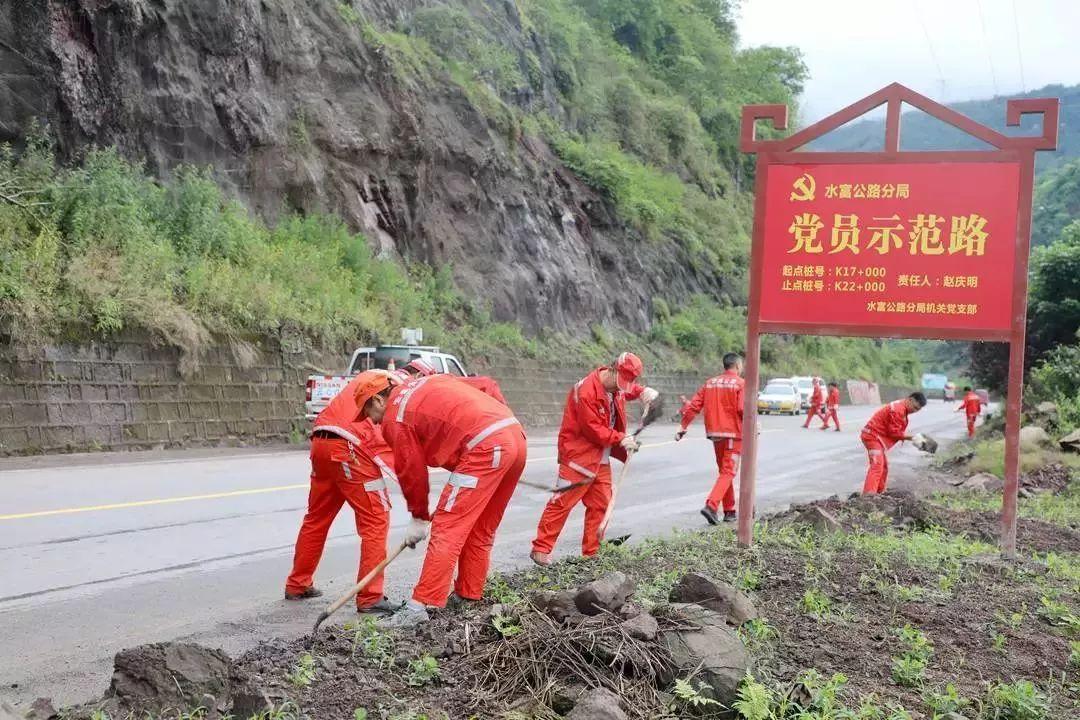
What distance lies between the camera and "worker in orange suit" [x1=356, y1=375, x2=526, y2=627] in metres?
5.78

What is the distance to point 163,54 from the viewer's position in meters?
23.5

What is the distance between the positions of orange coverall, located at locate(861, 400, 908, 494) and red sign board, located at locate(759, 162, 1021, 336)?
5.41 metres

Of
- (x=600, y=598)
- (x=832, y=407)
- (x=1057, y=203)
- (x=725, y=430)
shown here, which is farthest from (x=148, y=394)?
(x=1057, y=203)

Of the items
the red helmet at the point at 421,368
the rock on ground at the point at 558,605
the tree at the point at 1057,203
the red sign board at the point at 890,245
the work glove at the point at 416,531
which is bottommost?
the rock on ground at the point at 558,605

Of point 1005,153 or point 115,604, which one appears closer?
point 115,604

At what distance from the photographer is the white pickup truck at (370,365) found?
18.0 metres

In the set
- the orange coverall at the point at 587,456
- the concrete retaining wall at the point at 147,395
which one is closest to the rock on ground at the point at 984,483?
the orange coverall at the point at 587,456

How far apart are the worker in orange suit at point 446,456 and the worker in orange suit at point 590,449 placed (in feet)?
6.72

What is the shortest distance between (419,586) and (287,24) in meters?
25.0

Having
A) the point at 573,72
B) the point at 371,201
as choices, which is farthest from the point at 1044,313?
the point at 573,72

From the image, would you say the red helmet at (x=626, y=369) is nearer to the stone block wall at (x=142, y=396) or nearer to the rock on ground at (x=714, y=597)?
the rock on ground at (x=714, y=597)

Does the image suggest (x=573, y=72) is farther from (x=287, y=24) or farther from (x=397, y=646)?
(x=397, y=646)

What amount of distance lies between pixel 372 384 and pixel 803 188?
4.08 m

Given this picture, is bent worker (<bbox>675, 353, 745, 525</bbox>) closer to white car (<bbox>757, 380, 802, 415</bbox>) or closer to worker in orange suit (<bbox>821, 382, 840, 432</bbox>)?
worker in orange suit (<bbox>821, 382, 840, 432</bbox>)
